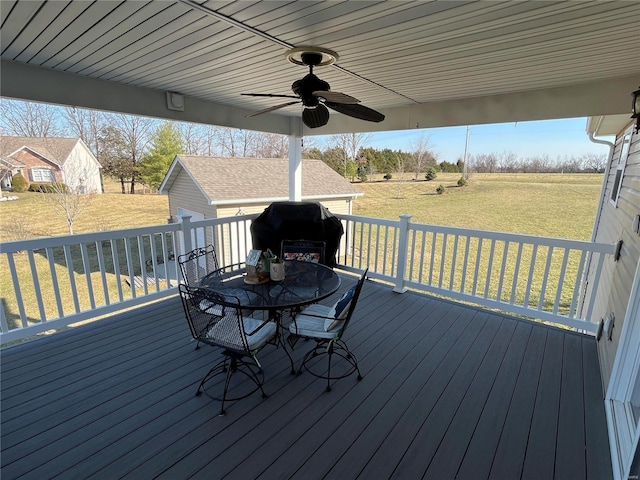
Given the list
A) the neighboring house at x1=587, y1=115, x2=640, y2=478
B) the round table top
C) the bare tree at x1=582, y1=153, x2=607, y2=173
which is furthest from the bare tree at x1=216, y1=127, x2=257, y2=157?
the bare tree at x1=582, y1=153, x2=607, y2=173

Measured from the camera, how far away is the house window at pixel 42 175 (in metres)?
8.98

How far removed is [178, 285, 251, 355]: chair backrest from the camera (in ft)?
6.79

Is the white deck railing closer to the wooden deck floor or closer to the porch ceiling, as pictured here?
the wooden deck floor

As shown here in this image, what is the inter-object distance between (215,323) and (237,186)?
→ 6750mm

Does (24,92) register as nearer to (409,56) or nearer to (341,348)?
(409,56)

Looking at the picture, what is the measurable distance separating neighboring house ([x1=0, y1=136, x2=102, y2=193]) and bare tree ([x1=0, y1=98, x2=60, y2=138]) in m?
0.20

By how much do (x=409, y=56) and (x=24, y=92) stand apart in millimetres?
3717

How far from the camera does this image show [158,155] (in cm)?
1323

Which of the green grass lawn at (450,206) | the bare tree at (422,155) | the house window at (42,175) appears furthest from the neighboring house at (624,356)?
the bare tree at (422,155)

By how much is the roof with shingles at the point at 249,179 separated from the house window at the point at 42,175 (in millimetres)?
2989

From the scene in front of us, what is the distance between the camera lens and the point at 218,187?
823 centimetres

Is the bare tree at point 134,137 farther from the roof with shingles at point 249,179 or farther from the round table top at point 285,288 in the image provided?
the round table top at point 285,288

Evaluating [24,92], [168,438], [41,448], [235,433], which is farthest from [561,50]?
[24,92]

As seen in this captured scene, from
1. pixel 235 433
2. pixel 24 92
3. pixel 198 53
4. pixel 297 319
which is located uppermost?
pixel 198 53
